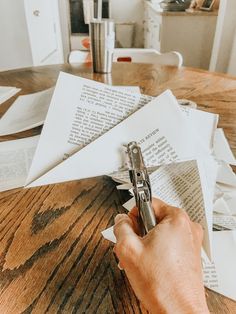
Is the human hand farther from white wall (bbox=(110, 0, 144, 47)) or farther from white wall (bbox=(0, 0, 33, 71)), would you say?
white wall (bbox=(110, 0, 144, 47))

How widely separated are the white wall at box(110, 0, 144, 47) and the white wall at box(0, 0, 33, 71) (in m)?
2.01

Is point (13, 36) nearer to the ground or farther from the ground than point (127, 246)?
nearer to the ground

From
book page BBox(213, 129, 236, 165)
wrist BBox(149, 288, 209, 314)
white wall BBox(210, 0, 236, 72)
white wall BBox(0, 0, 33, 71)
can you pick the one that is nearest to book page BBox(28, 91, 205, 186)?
book page BBox(213, 129, 236, 165)

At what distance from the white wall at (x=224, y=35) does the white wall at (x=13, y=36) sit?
5.59 feet

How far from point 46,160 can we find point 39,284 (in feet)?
0.65

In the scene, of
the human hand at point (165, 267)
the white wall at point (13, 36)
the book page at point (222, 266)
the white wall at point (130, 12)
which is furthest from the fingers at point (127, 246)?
the white wall at point (130, 12)

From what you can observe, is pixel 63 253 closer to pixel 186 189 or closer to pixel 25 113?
pixel 186 189

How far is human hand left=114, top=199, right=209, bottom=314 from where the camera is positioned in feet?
0.87

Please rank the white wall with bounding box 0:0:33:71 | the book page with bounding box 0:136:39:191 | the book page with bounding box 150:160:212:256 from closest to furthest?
the book page with bounding box 150:160:212:256 → the book page with bounding box 0:136:39:191 → the white wall with bounding box 0:0:33:71

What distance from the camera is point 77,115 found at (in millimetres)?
500

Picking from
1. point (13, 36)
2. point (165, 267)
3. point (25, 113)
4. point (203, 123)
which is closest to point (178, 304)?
point (165, 267)

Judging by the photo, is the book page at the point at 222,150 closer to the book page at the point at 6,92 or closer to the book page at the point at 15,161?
the book page at the point at 15,161

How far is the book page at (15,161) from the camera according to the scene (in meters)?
0.51

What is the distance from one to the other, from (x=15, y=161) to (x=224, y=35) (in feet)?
8.15
